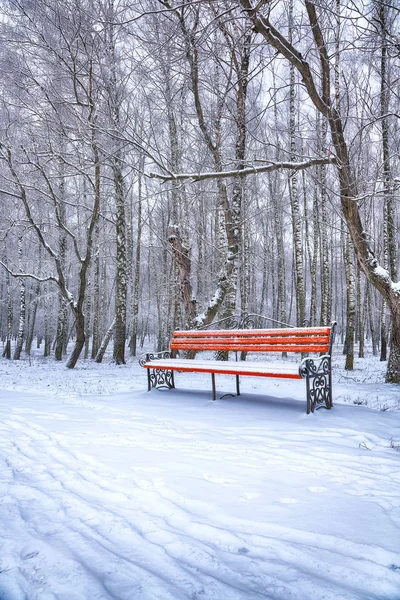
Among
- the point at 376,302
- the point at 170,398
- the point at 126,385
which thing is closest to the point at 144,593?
the point at 170,398

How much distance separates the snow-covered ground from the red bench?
1.53ft

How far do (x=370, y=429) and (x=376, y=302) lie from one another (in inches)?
856

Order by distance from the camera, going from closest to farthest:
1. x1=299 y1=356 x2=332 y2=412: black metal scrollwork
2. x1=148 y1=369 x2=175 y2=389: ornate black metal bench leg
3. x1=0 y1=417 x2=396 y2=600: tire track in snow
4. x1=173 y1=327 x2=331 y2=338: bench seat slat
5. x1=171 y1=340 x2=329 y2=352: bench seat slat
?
x1=0 y1=417 x2=396 y2=600: tire track in snow, x1=299 y1=356 x2=332 y2=412: black metal scrollwork, x1=171 y1=340 x2=329 y2=352: bench seat slat, x1=173 y1=327 x2=331 y2=338: bench seat slat, x1=148 y1=369 x2=175 y2=389: ornate black metal bench leg

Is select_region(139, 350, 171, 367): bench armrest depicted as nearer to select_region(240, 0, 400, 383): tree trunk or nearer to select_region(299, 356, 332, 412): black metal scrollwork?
select_region(299, 356, 332, 412): black metal scrollwork

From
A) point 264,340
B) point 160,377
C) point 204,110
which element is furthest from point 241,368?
point 204,110

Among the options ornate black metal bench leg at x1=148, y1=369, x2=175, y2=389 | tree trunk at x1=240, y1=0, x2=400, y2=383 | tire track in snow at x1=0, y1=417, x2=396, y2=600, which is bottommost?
tire track in snow at x1=0, y1=417, x2=396, y2=600

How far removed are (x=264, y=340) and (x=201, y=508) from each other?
3.45m

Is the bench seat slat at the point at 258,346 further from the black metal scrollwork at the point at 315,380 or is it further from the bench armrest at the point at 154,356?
the bench armrest at the point at 154,356

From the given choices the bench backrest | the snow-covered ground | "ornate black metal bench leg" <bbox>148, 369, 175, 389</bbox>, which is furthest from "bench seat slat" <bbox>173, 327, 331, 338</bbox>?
the snow-covered ground

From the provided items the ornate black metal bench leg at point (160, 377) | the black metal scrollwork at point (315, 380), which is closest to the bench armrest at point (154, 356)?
the ornate black metal bench leg at point (160, 377)

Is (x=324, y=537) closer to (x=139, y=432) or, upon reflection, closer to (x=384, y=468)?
(x=384, y=468)

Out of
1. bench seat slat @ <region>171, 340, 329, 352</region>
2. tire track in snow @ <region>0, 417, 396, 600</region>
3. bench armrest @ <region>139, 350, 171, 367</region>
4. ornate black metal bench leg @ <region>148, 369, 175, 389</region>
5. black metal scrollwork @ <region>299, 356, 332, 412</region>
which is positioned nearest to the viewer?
tire track in snow @ <region>0, 417, 396, 600</region>

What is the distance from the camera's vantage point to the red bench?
458cm

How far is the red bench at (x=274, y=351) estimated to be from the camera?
458 cm
